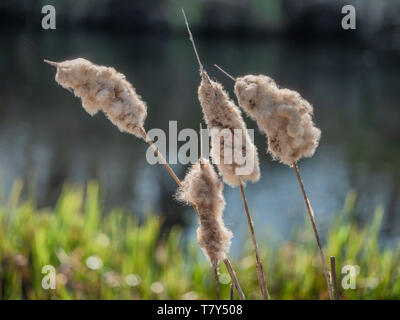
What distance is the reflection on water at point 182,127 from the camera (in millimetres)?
7820

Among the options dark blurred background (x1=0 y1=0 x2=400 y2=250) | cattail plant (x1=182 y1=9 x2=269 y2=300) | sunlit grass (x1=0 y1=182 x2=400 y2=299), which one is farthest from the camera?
dark blurred background (x1=0 y1=0 x2=400 y2=250)

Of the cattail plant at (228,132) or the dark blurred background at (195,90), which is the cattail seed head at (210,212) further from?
the dark blurred background at (195,90)

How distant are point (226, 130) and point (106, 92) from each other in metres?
0.21

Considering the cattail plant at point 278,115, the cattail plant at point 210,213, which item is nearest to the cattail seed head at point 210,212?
the cattail plant at point 210,213

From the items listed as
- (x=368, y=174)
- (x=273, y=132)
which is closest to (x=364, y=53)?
(x=368, y=174)

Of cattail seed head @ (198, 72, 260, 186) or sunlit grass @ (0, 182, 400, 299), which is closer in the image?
cattail seed head @ (198, 72, 260, 186)

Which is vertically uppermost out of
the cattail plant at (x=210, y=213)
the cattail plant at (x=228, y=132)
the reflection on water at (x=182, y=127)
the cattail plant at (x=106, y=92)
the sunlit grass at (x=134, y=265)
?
the reflection on water at (x=182, y=127)

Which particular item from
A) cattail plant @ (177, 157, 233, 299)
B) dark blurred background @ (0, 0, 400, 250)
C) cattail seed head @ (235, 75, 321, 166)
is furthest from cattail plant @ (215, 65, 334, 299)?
dark blurred background @ (0, 0, 400, 250)

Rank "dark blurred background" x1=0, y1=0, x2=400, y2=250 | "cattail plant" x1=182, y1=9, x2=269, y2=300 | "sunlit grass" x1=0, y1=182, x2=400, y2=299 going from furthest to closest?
"dark blurred background" x1=0, y1=0, x2=400, y2=250 → "sunlit grass" x1=0, y1=182, x2=400, y2=299 → "cattail plant" x1=182, y1=9, x2=269, y2=300

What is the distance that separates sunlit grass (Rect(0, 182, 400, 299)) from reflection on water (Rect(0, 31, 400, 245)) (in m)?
0.51

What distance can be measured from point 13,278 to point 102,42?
17.8 m

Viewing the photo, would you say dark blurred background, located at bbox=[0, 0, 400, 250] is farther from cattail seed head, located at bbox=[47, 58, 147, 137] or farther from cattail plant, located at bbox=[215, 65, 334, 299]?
cattail plant, located at bbox=[215, 65, 334, 299]

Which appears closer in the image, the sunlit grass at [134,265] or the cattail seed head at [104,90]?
the cattail seed head at [104,90]

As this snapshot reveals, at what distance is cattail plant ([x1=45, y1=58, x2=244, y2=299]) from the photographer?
2.91 feet
